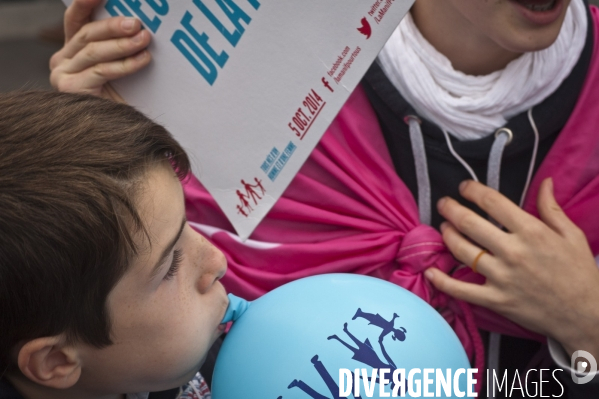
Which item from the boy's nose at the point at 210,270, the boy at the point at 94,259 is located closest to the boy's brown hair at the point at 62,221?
the boy at the point at 94,259

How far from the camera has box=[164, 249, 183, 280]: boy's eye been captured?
1018 millimetres

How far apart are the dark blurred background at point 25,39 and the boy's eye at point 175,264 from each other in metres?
3.33

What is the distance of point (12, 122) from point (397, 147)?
748 mm

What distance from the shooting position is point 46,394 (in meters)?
1.04

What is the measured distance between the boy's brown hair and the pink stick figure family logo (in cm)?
31

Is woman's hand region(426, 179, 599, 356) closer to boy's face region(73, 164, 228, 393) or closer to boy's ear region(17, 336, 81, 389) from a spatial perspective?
boy's face region(73, 164, 228, 393)

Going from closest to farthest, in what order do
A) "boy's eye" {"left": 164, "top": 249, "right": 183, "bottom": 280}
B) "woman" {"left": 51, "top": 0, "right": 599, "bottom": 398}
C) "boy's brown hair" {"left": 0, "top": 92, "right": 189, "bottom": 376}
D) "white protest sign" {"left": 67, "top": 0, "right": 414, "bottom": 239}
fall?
"boy's brown hair" {"left": 0, "top": 92, "right": 189, "bottom": 376} → "boy's eye" {"left": 164, "top": 249, "right": 183, "bottom": 280} → "white protest sign" {"left": 67, "top": 0, "right": 414, "bottom": 239} → "woman" {"left": 51, "top": 0, "right": 599, "bottom": 398}

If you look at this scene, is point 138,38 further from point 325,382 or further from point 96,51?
point 325,382

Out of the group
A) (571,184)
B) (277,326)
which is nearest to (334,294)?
(277,326)

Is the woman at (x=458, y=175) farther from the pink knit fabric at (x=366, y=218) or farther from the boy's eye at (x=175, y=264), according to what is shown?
the boy's eye at (x=175, y=264)

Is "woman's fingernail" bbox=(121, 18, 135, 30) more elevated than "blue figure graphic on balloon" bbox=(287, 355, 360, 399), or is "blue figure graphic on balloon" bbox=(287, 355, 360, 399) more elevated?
"woman's fingernail" bbox=(121, 18, 135, 30)

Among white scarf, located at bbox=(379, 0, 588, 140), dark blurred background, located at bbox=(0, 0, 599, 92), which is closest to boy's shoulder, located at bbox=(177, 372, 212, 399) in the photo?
white scarf, located at bbox=(379, 0, 588, 140)

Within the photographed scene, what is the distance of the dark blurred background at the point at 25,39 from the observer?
4.31m

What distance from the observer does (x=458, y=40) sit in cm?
139
